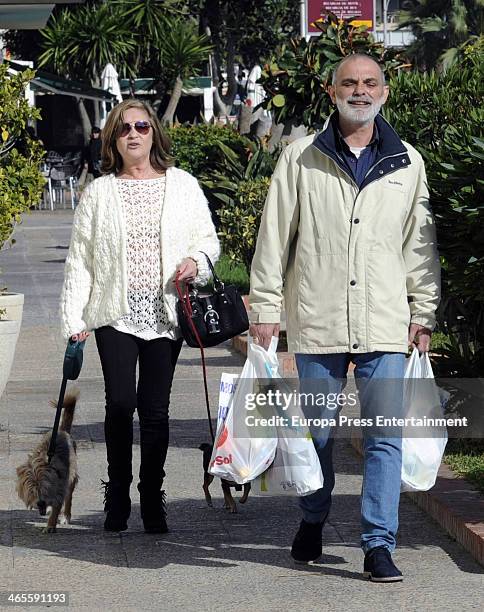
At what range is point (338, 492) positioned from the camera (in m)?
6.51

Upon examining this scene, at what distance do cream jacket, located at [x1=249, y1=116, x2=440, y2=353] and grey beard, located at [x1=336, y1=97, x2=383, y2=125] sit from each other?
0.33 ft

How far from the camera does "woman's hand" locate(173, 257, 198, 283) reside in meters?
5.58

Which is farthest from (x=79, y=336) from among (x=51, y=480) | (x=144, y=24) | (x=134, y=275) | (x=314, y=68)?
(x=144, y=24)

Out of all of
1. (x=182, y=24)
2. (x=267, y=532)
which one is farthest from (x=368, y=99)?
(x=182, y=24)

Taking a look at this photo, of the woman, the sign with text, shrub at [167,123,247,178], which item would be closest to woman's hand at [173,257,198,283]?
the woman

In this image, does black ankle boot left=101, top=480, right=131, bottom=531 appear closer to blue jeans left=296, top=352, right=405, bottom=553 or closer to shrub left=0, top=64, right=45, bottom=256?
blue jeans left=296, top=352, right=405, bottom=553

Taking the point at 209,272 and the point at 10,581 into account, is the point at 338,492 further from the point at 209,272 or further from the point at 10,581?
the point at 10,581

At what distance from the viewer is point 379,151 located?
501 centimetres

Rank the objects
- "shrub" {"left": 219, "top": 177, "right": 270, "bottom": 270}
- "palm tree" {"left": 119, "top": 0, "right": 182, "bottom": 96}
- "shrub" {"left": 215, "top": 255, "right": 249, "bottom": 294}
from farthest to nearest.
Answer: "palm tree" {"left": 119, "top": 0, "right": 182, "bottom": 96} → "shrub" {"left": 215, "top": 255, "right": 249, "bottom": 294} → "shrub" {"left": 219, "top": 177, "right": 270, "bottom": 270}

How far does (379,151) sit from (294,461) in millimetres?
1204

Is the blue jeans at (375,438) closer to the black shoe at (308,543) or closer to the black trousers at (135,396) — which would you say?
the black shoe at (308,543)

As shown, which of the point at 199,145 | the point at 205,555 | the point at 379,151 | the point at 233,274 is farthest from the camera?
the point at 199,145

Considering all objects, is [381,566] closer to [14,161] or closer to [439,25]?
[14,161]

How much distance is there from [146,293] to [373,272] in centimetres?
112
